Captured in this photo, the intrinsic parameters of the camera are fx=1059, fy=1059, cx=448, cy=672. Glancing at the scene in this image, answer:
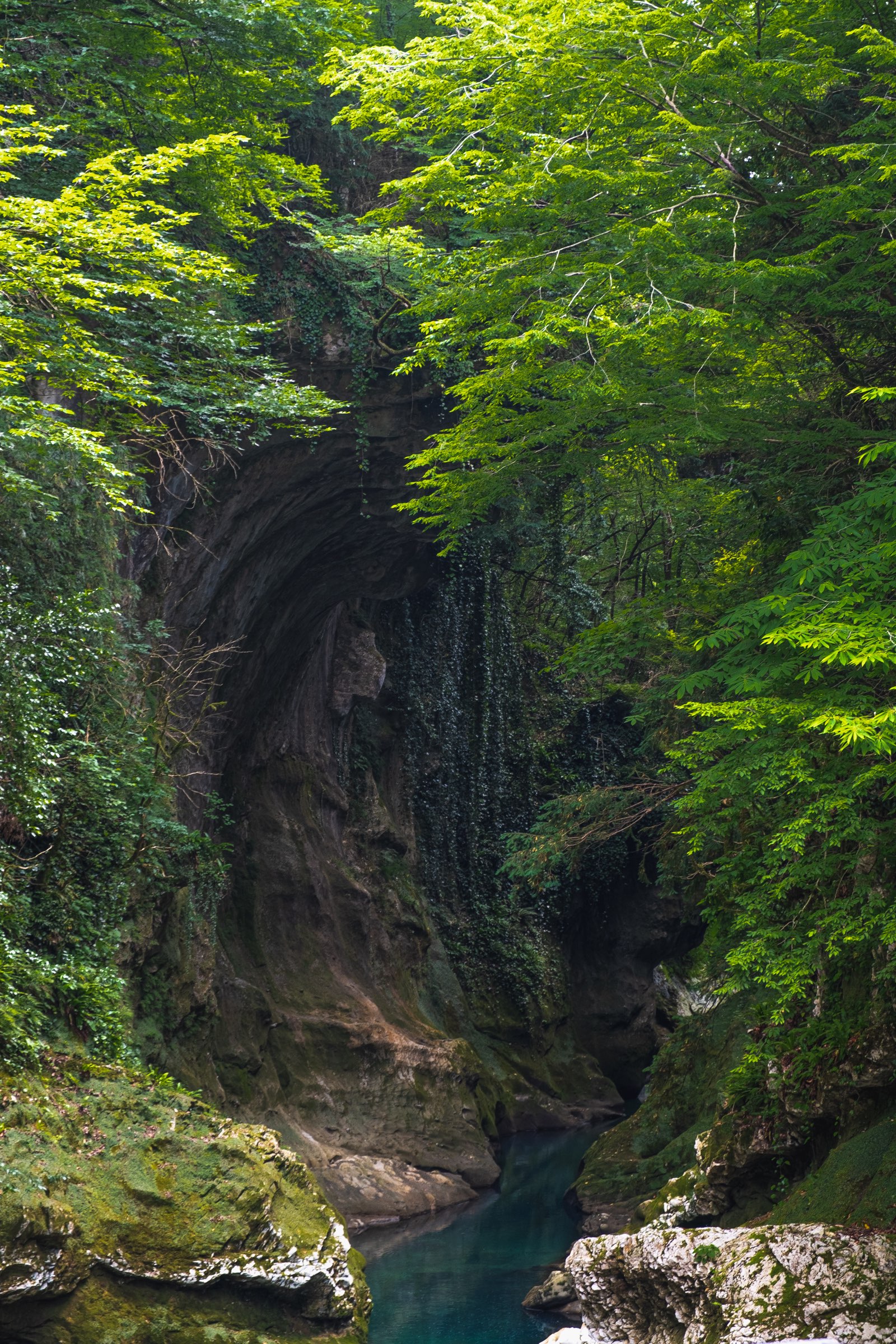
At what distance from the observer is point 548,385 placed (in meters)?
8.71

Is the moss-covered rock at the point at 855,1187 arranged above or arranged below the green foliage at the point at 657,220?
below

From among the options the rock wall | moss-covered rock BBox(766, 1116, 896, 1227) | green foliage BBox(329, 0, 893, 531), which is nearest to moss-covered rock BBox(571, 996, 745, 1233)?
the rock wall

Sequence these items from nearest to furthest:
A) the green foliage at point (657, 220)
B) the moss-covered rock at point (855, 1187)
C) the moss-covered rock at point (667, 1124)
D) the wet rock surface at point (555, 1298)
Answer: the moss-covered rock at point (855, 1187)
the green foliage at point (657, 220)
the wet rock surface at point (555, 1298)
the moss-covered rock at point (667, 1124)

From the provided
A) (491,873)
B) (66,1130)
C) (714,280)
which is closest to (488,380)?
(714,280)

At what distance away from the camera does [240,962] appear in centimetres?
1522

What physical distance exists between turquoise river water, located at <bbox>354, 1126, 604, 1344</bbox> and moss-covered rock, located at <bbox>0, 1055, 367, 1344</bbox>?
2.44m

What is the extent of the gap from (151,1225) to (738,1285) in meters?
3.66

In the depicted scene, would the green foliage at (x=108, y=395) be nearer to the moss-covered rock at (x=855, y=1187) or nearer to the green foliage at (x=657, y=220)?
the green foliage at (x=657, y=220)

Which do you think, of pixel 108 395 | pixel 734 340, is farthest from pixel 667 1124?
pixel 108 395

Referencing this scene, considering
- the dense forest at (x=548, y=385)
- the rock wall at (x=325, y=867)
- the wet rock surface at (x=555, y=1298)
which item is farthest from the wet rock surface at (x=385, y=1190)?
the dense forest at (x=548, y=385)

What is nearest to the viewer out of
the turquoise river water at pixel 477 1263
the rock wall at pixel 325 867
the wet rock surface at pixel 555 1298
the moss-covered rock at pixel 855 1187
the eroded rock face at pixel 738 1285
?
the eroded rock face at pixel 738 1285

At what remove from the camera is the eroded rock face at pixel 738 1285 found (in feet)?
18.3

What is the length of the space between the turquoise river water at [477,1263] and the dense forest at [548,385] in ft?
10.8

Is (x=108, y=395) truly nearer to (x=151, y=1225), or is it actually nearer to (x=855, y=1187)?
(x=151, y=1225)
